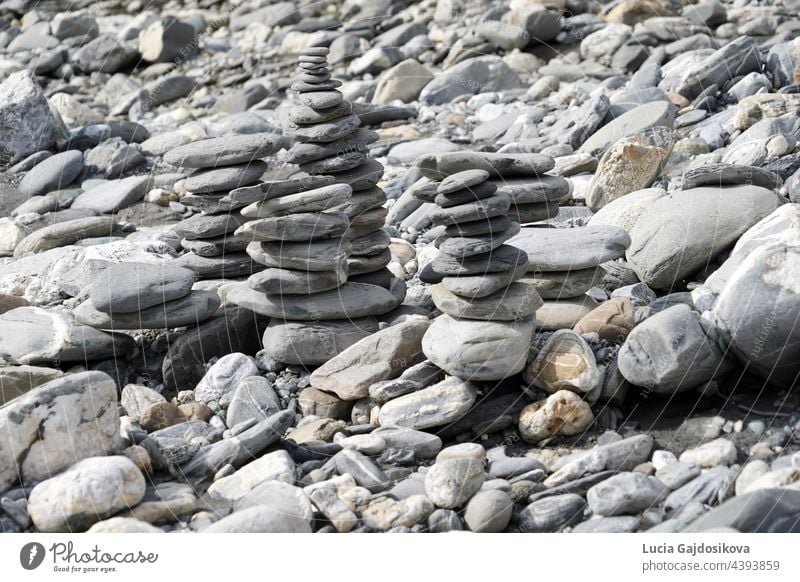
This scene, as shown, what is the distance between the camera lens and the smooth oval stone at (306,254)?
7770mm

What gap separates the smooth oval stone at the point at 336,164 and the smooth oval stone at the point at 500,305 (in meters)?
1.81

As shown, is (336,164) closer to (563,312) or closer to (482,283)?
(482,283)

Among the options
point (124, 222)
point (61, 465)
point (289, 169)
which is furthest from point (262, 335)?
point (289, 169)

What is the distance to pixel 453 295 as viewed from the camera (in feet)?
23.8

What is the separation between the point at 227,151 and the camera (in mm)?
8266

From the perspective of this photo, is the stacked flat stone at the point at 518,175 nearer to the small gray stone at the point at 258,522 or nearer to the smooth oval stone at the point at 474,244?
the smooth oval stone at the point at 474,244

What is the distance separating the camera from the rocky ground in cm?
597

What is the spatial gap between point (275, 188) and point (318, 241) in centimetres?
58

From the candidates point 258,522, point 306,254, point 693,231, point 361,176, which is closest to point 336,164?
point 361,176

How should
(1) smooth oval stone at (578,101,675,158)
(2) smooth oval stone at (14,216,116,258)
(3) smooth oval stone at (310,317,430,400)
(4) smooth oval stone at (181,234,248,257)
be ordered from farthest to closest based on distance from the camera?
(1) smooth oval stone at (578,101,675,158) → (2) smooth oval stone at (14,216,116,258) → (4) smooth oval stone at (181,234,248,257) → (3) smooth oval stone at (310,317,430,400)

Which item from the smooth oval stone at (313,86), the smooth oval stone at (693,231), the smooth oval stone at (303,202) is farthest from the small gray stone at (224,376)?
the smooth oval stone at (693,231)

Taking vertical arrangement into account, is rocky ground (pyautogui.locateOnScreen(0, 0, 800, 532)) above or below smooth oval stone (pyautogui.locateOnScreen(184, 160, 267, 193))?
below

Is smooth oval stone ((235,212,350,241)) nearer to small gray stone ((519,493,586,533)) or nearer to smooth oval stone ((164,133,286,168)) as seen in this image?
smooth oval stone ((164,133,286,168))
